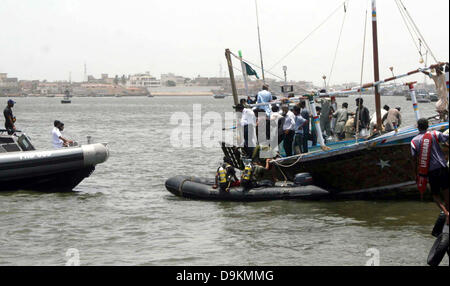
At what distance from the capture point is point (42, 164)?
1905 cm

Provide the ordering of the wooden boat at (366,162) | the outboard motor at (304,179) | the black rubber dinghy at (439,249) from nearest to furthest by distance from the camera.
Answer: the black rubber dinghy at (439,249) < the wooden boat at (366,162) < the outboard motor at (304,179)

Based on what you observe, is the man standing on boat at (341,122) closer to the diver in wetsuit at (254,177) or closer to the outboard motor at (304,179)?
the diver in wetsuit at (254,177)

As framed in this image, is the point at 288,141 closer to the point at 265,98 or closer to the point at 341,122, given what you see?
the point at 265,98

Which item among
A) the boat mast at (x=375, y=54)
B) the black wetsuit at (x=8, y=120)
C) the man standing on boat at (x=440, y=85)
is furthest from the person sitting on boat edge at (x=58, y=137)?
the man standing on boat at (x=440, y=85)

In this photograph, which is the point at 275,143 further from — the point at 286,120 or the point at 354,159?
the point at 354,159

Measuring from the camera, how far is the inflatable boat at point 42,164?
61.6ft

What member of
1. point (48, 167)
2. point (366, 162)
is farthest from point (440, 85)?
point (48, 167)

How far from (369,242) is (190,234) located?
3866mm

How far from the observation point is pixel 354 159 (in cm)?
1661

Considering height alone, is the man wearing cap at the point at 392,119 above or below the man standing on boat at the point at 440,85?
below

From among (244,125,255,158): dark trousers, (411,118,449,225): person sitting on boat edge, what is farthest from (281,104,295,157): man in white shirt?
(411,118,449,225): person sitting on boat edge

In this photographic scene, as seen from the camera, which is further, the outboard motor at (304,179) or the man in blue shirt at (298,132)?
the man in blue shirt at (298,132)
